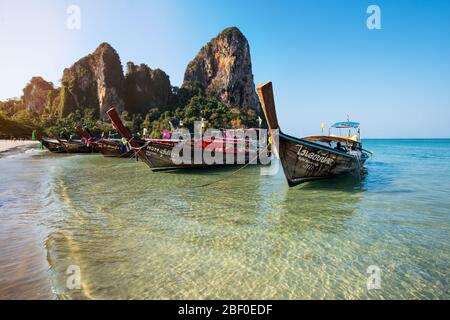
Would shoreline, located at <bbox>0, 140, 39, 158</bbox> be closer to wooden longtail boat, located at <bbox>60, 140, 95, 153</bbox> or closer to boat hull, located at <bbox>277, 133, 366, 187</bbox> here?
wooden longtail boat, located at <bbox>60, 140, 95, 153</bbox>

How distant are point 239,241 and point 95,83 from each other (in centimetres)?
9577

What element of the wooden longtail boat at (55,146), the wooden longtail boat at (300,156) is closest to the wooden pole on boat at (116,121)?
the wooden longtail boat at (300,156)

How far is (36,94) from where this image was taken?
96.6 meters

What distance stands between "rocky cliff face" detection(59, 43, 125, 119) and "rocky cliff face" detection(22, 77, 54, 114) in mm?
15904

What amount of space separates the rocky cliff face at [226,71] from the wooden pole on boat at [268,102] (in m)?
89.1

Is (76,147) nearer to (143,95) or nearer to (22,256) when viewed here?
(22,256)

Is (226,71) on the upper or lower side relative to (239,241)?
upper

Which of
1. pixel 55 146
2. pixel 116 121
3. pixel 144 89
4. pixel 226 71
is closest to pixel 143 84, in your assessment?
pixel 144 89

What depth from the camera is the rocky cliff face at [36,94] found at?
94.6 metres

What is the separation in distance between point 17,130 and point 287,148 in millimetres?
67828

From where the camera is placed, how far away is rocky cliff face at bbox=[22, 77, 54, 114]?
9464cm

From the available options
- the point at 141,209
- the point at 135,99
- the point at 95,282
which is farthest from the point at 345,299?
the point at 135,99

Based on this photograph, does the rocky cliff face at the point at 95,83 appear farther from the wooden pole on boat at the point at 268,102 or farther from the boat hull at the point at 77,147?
the wooden pole on boat at the point at 268,102
